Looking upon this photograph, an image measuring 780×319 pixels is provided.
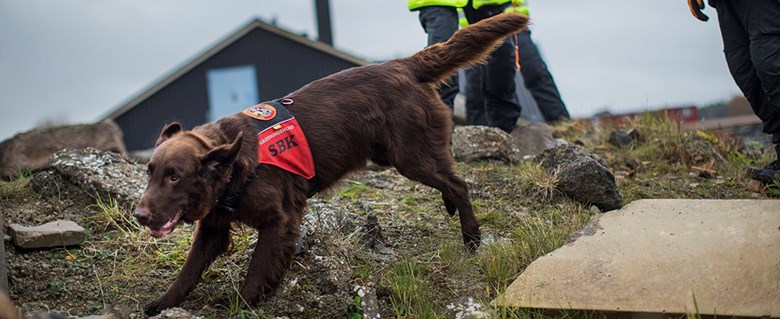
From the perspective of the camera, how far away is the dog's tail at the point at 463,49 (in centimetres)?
470

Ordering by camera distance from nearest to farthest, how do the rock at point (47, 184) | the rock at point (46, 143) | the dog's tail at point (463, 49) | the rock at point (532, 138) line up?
1. the dog's tail at point (463, 49)
2. the rock at point (47, 184)
3. the rock at point (46, 143)
4. the rock at point (532, 138)

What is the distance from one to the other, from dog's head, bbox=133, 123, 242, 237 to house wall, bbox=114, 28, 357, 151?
20.4 m

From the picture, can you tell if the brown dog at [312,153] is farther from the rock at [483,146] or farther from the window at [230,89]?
the window at [230,89]

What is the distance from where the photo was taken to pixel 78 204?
18.2 feet

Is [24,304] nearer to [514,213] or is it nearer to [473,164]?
[514,213]

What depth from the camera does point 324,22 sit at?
21.8 m

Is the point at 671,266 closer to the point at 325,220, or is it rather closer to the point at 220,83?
the point at 325,220

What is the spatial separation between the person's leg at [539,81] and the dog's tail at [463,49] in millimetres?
3353

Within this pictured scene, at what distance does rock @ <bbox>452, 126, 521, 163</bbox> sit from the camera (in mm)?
6598

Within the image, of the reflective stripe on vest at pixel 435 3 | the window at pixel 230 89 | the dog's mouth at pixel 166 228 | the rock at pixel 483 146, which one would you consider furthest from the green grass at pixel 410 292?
the window at pixel 230 89

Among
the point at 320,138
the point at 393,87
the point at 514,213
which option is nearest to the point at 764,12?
the point at 514,213

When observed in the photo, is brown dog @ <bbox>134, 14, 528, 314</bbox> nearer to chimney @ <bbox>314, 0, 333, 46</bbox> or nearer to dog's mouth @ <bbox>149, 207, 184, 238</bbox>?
dog's mouth @ <bbox>149, 207, 184, 238</bbox>

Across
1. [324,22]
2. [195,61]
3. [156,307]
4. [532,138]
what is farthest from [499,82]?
[195,61]

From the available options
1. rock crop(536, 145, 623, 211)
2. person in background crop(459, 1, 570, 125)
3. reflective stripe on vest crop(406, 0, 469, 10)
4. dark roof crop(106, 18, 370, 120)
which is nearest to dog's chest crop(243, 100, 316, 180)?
rock crop(536, 145, 623, 211)
